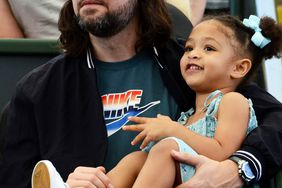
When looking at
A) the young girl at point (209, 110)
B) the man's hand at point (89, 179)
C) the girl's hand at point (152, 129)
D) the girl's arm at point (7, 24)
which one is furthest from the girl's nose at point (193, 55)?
the girl's arm at point (7, 24)

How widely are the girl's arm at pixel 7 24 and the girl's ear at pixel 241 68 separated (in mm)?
1229

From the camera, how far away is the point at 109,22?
2.64 metres

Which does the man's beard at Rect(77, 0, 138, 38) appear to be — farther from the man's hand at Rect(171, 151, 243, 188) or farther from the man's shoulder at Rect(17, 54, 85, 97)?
the man's hand at Rect(171, 151, 243, 188)

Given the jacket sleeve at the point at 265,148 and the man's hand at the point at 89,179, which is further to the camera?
the jacket sleeve at the point at 265,148

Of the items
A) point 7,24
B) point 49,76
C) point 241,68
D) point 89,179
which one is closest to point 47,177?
point 89,179

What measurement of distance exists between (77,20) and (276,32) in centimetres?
76

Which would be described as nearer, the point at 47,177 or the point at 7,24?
the point at 47,177

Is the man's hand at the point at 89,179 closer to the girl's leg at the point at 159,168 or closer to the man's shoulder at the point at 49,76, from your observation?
the girl's leg at the point at 159,168

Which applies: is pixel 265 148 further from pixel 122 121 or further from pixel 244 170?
pixel 122 121

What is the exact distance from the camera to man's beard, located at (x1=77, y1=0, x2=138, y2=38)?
103 inches

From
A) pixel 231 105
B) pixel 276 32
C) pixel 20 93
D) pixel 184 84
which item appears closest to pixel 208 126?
pixel 231 105

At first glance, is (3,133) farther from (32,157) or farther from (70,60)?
(70,60)

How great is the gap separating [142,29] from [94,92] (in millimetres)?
417

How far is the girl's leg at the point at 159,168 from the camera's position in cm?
215
